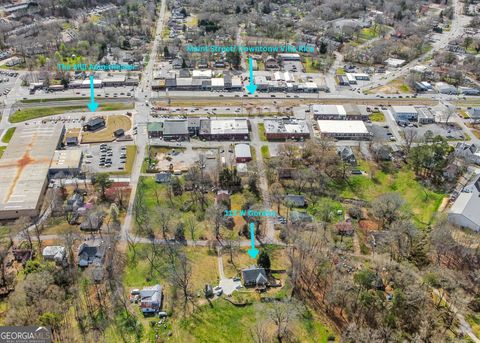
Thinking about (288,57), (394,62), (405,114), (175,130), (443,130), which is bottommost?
(443,130)

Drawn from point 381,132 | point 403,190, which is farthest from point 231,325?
point 381,132

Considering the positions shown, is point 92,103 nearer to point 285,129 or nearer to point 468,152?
point 285,129

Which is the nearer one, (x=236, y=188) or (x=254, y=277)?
(x=254, y=277)

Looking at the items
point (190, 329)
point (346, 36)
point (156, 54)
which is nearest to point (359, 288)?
point (190, 329)

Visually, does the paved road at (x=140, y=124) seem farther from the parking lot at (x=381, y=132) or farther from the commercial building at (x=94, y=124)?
the parking lot at (x=381, y=132)

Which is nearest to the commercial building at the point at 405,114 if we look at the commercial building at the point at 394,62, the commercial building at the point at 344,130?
the commercial building at the point at 344,130

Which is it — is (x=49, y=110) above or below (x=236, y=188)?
above

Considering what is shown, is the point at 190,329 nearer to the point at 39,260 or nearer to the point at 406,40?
the point at 39,260

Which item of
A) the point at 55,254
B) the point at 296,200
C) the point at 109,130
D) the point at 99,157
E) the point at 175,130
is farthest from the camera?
the point at 109,130
